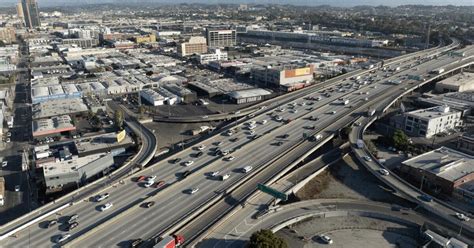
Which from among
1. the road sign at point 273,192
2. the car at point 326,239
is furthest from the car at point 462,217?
the road sign at point 273,192

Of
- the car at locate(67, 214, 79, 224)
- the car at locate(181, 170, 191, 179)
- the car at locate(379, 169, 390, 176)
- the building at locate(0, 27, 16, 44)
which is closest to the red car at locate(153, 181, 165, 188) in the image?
the car at locate(181, 170, 191, 179)

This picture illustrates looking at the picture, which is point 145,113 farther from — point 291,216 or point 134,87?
point 291,216

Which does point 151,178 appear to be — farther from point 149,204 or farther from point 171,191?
point 149,204

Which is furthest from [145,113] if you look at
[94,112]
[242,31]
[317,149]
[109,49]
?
[242,31]

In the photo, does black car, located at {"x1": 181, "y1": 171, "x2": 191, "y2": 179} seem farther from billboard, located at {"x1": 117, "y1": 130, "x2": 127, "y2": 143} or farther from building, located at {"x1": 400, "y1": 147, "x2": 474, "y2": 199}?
building, located at {"x1": 400, "y1": 147, "x2": 474, "y2": 199}

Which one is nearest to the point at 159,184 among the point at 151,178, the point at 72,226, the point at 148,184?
the point at 148,184
